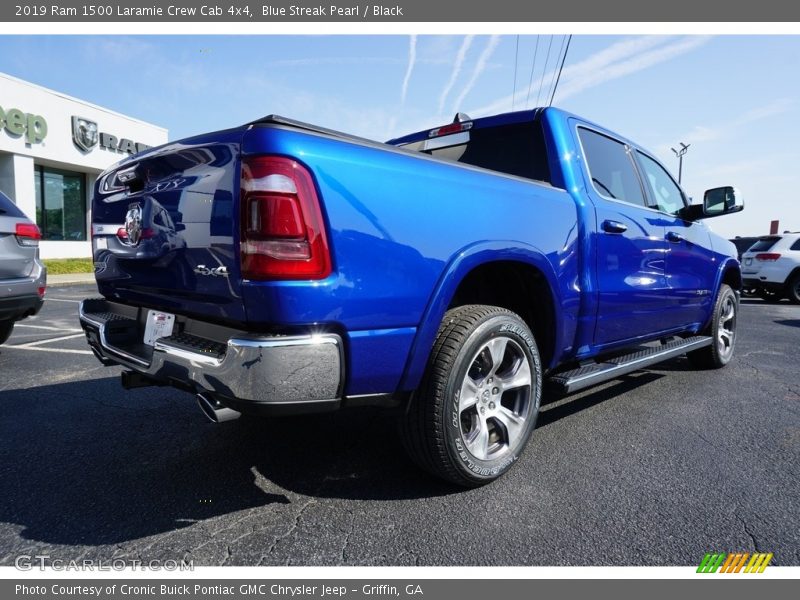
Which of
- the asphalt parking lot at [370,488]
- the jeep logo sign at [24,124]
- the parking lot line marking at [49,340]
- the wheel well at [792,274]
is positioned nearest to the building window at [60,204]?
the jeep logo sign at [24,124]

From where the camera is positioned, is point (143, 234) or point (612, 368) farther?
point (612, 368)

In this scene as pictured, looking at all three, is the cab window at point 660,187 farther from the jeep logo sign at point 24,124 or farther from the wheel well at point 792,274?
the jeep logo sign at point 24,124

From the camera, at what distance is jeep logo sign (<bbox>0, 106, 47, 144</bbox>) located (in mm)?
17234

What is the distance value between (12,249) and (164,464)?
295 centimetres

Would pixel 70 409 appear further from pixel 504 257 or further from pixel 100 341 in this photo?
pixel 504 257

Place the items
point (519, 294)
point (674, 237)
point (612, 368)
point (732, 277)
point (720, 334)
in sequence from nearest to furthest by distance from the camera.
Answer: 1. point (519, 294)
2. point (612, 368)
3. point (674, 237)
4. point (720, 334)
5. point (732, 277)

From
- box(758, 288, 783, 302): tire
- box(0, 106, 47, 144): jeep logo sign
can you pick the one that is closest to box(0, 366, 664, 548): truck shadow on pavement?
box(758, 288, 783, 302): tire

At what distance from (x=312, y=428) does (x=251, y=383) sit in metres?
1.50

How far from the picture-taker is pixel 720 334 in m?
4.90

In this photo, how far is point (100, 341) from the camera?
246 centimetres

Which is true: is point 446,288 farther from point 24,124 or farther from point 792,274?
point 24,124

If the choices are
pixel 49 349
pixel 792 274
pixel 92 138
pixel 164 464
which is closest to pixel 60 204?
pixel 92 138

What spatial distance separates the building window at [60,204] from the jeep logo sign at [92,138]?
1493 mm

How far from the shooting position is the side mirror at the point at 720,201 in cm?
405
